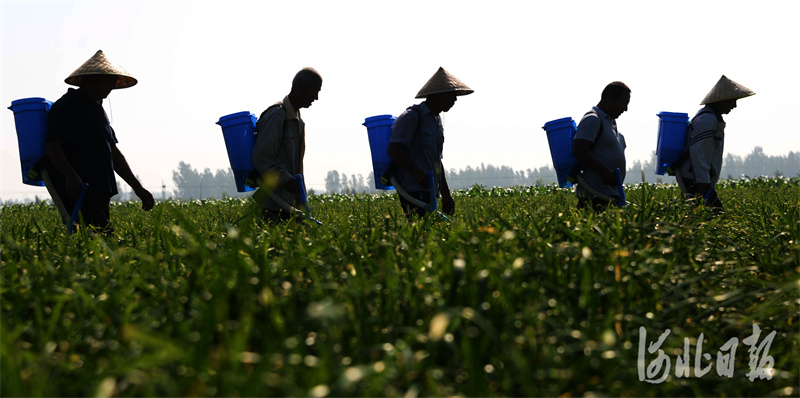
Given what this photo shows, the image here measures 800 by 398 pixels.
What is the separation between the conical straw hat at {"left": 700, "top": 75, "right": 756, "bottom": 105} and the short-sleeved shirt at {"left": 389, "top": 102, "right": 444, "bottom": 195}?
12.9 ft

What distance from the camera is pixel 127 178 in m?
5.70

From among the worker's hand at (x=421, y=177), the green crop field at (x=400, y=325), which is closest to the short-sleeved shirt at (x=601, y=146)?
the worker's hand at (x=421, y=177)

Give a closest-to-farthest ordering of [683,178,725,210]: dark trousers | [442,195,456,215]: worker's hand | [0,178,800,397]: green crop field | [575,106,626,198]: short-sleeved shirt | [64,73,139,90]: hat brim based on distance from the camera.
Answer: [0,178,800,397]: green crop field
[64,73,139,90]: hat brim
[442,195,456,215]: worker's hand
[575,106,626,198]: short-sleeved shirt
[683,178,725,210]: dark trousers

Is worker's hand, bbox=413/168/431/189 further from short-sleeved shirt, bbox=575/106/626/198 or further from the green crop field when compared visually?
the green crop field

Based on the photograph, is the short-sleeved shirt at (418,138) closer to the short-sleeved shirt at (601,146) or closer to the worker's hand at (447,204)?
the worker's hand at (447,204)

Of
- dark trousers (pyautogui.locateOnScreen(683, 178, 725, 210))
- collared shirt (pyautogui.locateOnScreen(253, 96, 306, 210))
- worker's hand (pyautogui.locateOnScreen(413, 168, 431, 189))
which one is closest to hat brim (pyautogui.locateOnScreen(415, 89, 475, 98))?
worker's hand (pyautogui.locateOnScreen(413, 168, 431, 189))

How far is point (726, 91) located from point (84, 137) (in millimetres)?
7616

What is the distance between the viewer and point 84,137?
16.3 feet

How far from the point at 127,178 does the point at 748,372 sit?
5.59 m

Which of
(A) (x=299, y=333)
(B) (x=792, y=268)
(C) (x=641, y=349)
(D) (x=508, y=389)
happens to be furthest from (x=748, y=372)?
(A) (x=299, y=333)

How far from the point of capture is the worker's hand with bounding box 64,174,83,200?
15.3 ft

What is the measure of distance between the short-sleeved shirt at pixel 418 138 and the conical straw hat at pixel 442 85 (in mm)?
184

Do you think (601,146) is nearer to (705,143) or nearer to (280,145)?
(705,143)

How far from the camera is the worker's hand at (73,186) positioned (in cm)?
466
